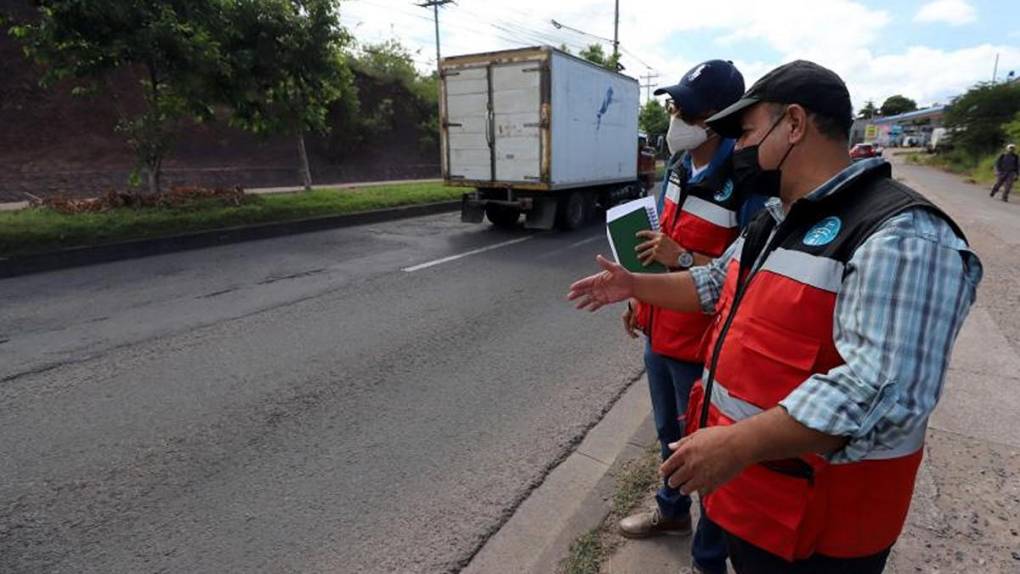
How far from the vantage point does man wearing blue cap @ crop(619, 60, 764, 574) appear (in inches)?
82.8

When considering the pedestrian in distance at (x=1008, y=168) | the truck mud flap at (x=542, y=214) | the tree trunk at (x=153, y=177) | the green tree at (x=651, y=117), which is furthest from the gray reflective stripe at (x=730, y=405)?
the green tree at (x=651, y=117)

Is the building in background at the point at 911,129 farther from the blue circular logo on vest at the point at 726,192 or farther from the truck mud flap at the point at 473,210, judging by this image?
the blue circular logo on vest at the point at 726,192

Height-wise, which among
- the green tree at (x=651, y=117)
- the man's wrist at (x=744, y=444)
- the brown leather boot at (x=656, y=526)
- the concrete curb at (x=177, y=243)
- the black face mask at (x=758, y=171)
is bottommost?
the brown leather boot at (x=656, y=526)

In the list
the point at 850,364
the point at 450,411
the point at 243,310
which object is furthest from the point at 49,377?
the point at 850,364

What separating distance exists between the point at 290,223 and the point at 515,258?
4.88 m

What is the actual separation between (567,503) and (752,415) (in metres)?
1.72

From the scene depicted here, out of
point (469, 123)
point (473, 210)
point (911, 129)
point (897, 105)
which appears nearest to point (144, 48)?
point (469, 123)

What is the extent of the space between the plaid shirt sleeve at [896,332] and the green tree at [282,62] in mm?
12312

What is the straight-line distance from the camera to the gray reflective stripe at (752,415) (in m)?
1.21

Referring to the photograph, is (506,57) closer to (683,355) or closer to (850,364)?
(683,355)

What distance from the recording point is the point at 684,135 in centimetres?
224

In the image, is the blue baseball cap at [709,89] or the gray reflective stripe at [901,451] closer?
the gray reflective stripe at [901,451]

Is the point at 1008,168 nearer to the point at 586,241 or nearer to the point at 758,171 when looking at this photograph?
the point at 586,241

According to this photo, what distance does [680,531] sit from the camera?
8.12 ft
